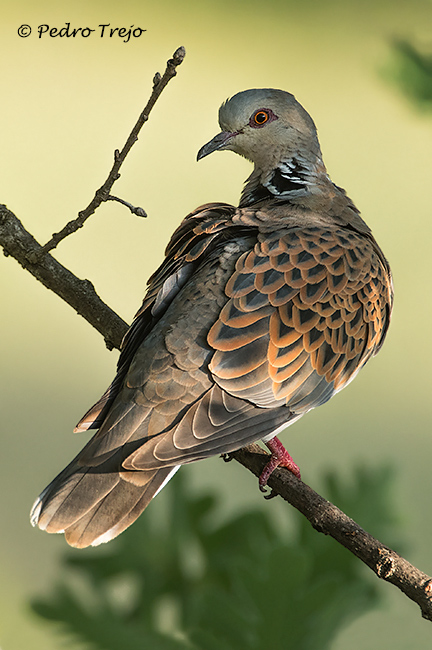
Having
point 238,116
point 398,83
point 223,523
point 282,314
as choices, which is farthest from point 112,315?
point 398,83

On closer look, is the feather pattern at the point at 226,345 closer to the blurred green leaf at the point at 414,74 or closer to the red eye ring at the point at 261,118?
the red eye ring at the point at 261,118

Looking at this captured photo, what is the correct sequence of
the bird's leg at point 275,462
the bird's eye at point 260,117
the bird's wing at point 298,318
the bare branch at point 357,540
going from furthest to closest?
the bird's eye at point 260,117, the bird's leg at point 275,462, the bird's wing at point 298,318, the bare branch at point 357,540

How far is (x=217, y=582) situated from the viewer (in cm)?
167

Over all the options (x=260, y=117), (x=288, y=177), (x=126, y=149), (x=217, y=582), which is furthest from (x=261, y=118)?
(x=217, y=582)

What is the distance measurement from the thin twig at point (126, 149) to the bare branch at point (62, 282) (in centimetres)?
5

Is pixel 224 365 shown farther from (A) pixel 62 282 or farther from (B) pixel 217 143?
(B) pixel 217 143

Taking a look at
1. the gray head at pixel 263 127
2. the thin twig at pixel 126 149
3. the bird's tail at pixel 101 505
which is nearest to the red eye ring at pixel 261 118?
the gray head at pixel 263 127

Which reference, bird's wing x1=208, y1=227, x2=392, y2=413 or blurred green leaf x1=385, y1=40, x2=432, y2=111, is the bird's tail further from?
blurred green leaf x1=385, y1=40, x2=432, y2=111

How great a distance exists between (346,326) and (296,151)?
0.39 metres

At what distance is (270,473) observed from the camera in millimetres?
1066

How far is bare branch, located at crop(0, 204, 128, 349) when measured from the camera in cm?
119

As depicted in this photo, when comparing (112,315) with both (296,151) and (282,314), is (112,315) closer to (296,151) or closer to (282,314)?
(282,314)

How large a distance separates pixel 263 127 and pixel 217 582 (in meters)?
1.04

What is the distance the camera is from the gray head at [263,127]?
1.29 meters
